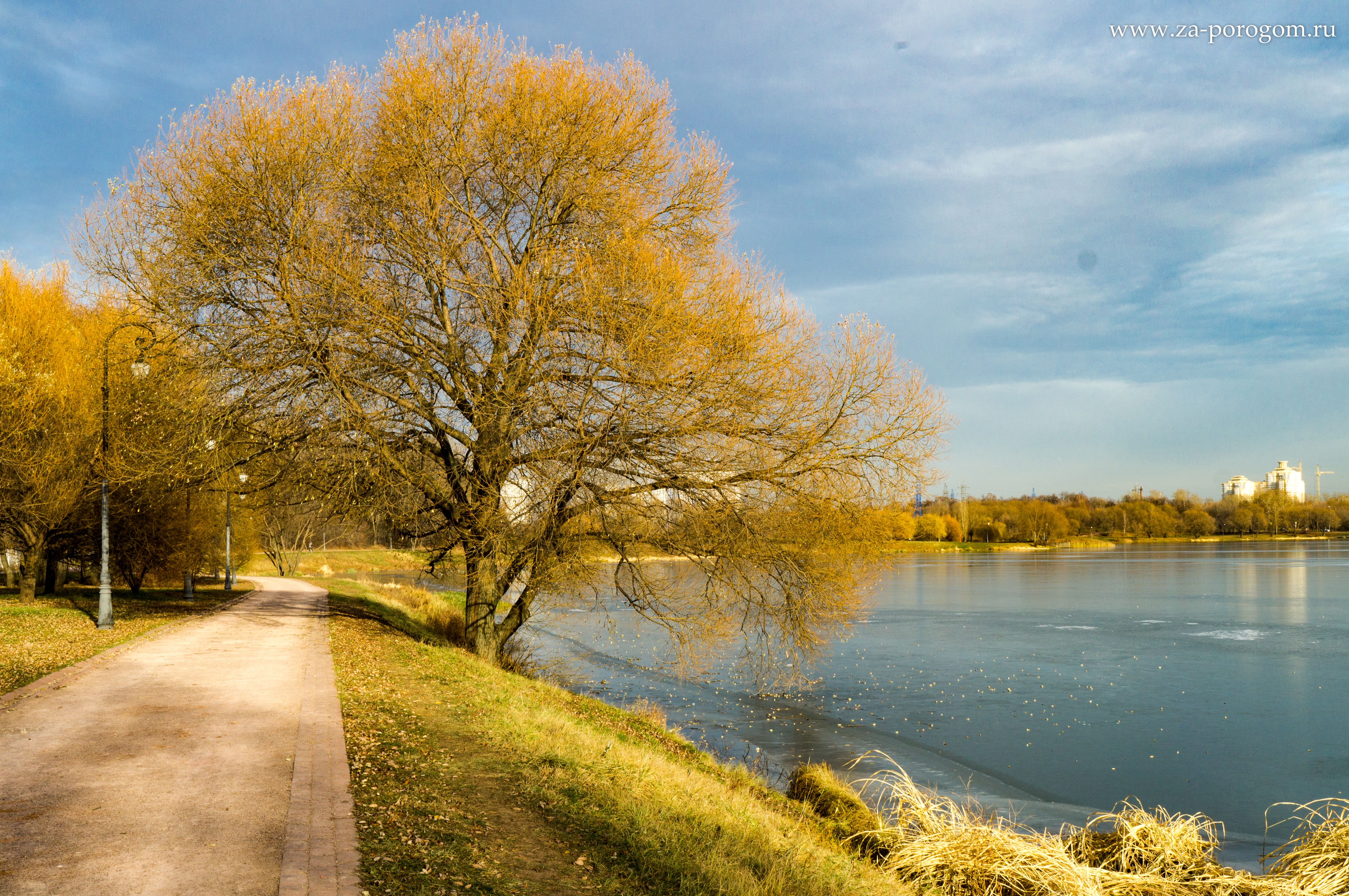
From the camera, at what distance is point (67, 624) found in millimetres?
18000

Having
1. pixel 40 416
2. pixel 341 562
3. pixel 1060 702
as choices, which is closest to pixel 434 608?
pixel 40 416

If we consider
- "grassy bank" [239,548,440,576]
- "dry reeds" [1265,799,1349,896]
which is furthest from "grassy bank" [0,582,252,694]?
"grassy bank" [239,548,440,576]

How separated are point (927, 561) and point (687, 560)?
7710 cm

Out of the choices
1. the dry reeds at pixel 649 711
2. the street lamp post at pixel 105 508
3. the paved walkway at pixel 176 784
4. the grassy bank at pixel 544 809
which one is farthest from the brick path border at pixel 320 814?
the street lamp post at pixel 105 508

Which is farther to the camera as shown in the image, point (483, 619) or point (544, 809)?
point (483, 619)

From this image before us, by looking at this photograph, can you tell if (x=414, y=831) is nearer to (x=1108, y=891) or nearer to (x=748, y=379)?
(x=1108, y=891)

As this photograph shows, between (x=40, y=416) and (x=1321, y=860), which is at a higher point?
(x=40, y=416)

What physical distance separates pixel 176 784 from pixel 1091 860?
8.80 meters

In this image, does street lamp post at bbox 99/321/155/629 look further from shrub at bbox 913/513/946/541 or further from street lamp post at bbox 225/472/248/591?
shrub at bbox 913/513/946/541

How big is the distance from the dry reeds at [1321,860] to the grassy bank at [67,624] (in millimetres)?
13942

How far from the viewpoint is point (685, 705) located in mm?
19875

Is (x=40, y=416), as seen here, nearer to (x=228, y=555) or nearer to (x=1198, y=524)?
(x=228, y=555)

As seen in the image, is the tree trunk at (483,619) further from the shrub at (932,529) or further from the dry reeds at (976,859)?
the shrub at (932,529)

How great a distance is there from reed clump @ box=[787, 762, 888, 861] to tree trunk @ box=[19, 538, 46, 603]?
1982 centimetres
